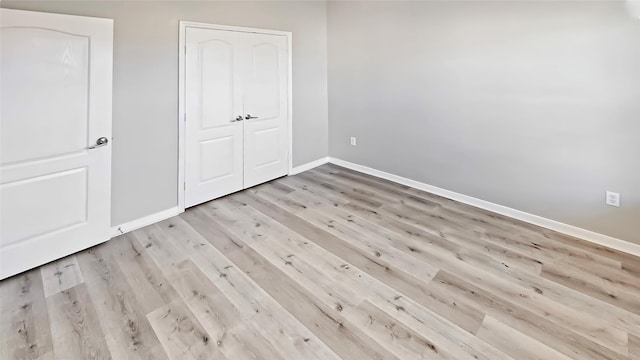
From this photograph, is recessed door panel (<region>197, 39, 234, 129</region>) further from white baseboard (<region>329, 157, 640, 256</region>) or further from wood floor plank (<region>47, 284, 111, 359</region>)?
white baseboard (<region>329, 157, 640, 256</region>)

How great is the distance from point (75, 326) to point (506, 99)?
400 cm

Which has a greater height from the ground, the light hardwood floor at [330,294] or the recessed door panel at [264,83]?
the recessed door panel at [264,83]

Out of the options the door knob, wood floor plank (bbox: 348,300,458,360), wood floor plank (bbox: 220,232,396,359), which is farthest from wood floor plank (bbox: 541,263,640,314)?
the door knob

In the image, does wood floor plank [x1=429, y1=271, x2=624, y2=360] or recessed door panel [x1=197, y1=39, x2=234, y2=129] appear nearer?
wood floor plank [x1=429, y1=271, x2=624, y2=360]

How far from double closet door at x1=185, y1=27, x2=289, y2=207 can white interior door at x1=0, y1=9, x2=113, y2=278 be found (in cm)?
88

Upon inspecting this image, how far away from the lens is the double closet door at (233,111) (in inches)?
141

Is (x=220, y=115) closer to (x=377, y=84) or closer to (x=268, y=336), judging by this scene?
(x=377, y=84)

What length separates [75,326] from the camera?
2.00 metres

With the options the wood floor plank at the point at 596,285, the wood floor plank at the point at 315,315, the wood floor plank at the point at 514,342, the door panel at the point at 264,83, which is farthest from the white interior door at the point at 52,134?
the wood floor plank at the point at 596,285

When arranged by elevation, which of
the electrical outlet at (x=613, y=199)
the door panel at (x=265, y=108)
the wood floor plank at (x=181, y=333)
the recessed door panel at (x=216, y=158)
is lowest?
the wood floor plank at (x=181, y=333)

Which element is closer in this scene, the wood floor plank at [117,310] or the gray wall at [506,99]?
the wood floor plank at [117,310]

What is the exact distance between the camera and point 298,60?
4.69m

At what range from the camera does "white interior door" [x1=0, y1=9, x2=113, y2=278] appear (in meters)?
2.33

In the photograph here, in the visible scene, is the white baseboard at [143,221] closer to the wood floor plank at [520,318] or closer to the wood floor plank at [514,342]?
the wood floor plank at [520,318]
